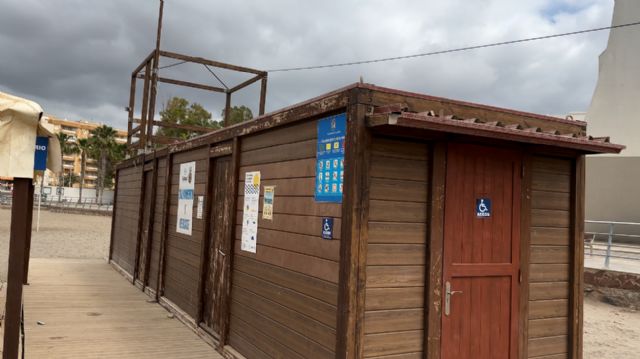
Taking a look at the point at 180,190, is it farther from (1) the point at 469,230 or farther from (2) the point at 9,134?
(1) the point at 469,230

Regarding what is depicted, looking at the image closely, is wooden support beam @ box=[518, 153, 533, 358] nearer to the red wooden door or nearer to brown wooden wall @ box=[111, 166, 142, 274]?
the red wooden door

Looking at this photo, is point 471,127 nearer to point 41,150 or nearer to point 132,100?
point 41,150

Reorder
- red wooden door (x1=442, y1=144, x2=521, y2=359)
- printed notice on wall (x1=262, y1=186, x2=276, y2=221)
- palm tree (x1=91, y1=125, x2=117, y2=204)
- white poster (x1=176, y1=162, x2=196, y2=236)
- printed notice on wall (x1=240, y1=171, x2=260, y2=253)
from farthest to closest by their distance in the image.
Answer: palm tree (x1=91, y1=125, x2=117, y2=204) < white poster (x1=176, y1=162, x2=196, y2=236) < printed notice on wall (x1=240, y1=171, x2=260, y2=253) < printed notice on wall (x1=262, y1=186, x2=276, y2=221) < red wooden door (x1=442, y1=144, x2=521, y2=359)

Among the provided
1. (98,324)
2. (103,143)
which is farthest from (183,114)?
(98,324)

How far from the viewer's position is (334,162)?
3.72 m

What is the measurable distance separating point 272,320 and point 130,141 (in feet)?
28.8

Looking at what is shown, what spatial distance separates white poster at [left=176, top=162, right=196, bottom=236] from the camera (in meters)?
7.21

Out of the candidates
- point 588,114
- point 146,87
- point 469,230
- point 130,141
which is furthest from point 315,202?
point 588,114

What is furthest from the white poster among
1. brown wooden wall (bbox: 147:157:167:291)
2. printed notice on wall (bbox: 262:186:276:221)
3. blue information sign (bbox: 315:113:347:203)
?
blue information sign (bbox: 315:113:347:203)

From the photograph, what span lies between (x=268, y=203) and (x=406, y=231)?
5.28 ft

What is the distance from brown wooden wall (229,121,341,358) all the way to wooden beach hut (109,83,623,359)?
0.06 ft

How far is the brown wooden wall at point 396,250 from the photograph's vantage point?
352cm

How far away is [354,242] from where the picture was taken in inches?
133

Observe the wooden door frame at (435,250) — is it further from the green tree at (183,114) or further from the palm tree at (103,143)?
the palm tree at (103,143)
